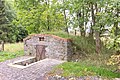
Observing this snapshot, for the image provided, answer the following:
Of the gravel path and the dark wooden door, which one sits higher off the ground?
the dark wooden door

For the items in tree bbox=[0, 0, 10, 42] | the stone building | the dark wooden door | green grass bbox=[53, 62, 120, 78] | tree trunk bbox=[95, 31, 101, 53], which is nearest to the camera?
green grass bbox=[53, 62, 120, 78]

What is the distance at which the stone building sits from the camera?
13.6m

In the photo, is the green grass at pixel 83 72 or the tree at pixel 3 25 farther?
the tree at pixel 3 25

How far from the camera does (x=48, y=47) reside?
47.1ft

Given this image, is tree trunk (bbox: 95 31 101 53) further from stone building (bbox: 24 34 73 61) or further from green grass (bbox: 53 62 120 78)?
green grass (bbox: 53 62 120 78)

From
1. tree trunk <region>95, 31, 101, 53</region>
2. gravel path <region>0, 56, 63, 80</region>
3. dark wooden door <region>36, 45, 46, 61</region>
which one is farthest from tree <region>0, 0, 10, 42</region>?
tree trunk <region>95, 31, 101, 53</region>

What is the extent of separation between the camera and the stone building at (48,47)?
44.5 feet

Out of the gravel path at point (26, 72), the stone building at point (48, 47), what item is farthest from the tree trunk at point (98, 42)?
the gravel path at point (26, 72)

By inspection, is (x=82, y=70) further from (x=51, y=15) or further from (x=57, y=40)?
(x=51, y=15)

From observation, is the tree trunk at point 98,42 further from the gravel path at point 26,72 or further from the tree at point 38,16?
the tree at point 38,16

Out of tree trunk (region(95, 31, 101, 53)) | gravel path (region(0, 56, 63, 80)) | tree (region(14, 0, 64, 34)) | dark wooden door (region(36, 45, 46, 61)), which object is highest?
tree (region(14, 0, 64, 34))

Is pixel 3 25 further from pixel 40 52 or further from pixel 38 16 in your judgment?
pixel 40 52

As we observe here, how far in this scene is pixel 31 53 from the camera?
15.6m

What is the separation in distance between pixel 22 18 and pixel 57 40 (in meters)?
6.85
